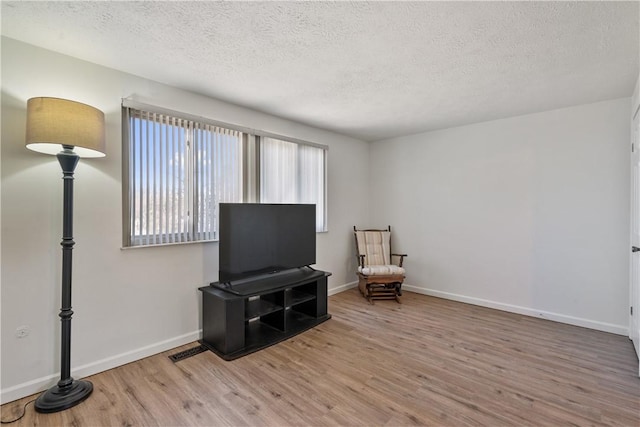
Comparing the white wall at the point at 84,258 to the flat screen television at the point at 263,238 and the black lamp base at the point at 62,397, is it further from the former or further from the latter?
the flat screen television at the point at 263,238

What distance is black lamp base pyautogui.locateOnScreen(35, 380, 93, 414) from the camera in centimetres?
195

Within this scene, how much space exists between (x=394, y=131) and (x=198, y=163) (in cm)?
300

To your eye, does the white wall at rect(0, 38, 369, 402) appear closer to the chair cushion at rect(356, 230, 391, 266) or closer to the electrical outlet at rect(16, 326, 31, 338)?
the electrical outlet at rect(16, 326, 31, 338)

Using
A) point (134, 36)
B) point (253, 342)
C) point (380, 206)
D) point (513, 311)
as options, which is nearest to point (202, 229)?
point (253, 342)

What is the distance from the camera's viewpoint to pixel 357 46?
2.14 meters

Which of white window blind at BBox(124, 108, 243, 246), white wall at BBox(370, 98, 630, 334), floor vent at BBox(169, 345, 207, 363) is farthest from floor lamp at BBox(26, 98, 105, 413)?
white wall at BBox(370, 98, 630, 334)

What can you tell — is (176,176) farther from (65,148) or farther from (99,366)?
(99,366)

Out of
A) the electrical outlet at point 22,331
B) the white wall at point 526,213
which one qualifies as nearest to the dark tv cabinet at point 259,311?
the electrical outlet at point 22,331

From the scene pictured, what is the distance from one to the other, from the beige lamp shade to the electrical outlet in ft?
4.15

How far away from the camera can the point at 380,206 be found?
206 inches

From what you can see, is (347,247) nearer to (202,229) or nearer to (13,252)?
(202,229)

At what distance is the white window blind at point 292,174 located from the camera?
144 inches

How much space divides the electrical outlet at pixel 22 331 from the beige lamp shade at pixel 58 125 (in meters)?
1.26

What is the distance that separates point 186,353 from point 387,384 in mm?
1811
